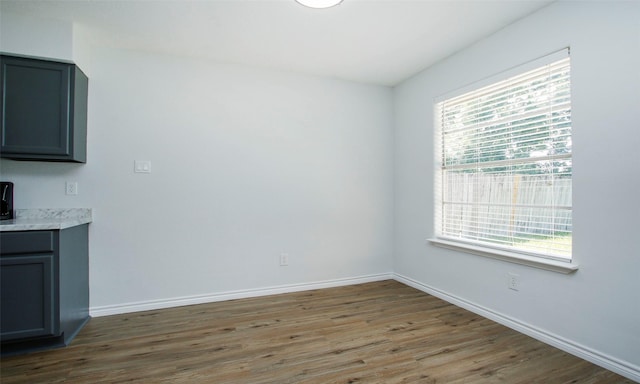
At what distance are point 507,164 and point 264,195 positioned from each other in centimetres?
239

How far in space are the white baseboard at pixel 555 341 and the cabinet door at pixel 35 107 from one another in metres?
3.79

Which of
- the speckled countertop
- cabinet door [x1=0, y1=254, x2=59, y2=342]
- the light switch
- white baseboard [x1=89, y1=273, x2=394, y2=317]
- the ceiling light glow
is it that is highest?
the ceiling light glow

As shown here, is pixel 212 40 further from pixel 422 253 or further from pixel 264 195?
pixel 422 253

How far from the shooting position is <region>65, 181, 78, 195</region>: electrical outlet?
8.90 feet

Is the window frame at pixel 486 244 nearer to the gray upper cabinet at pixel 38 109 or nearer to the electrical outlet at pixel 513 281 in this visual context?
the electrical outlet at pixel 513 281

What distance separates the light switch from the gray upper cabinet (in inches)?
18.7

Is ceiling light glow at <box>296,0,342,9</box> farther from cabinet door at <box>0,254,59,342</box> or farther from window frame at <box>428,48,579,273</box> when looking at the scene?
cabinet door at <box>0,254,59,342</box>

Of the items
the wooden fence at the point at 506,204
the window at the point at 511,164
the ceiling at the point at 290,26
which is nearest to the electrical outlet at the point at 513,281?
the window at the point at 511,164

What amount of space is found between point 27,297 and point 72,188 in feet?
3.23

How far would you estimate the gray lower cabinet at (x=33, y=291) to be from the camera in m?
2.09

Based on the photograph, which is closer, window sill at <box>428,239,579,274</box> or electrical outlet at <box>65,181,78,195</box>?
window sill at <box>428,239,579,274</box>

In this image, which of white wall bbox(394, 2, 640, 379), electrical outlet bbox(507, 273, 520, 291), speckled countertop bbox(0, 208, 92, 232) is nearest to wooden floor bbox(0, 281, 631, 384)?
white wall bbox(394, 2, 640, 379)

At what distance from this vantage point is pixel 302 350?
2.20m

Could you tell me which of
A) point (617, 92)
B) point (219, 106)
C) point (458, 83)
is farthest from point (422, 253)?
point (219, 106)
